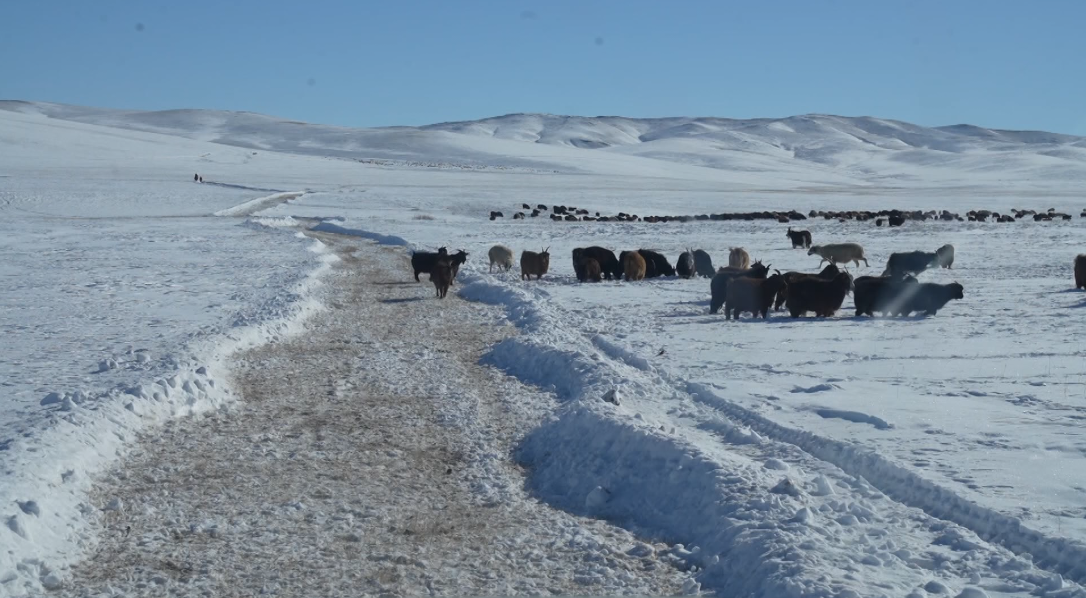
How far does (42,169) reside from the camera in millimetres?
77312

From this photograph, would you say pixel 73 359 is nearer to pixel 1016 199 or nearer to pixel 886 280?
pixel 886 280

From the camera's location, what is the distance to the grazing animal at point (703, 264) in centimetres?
2364

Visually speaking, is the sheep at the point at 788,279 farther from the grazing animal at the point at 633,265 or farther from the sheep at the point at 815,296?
the grazing animal at the point at 633,265

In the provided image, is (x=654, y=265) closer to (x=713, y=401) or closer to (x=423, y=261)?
(x=423, y=261)

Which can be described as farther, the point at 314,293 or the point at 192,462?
the point at 314,293

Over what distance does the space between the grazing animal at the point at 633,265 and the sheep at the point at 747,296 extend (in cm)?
651

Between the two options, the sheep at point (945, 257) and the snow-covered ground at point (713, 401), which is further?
the sheep at point (945, 257)

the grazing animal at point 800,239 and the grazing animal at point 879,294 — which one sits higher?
the grazing animal at point 800,239

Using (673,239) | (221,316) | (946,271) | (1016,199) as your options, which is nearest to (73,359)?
(221,316)

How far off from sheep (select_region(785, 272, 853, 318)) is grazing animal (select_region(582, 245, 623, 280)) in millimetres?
6757

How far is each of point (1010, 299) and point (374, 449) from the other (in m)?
13.9

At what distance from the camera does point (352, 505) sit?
6.89 m

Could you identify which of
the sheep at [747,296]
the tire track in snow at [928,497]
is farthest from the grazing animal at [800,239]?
the tire track in snow at [928,497]

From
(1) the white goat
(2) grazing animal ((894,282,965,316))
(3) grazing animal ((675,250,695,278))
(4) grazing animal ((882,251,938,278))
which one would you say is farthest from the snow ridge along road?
(4) grazing animal ((882,251,938,278))
